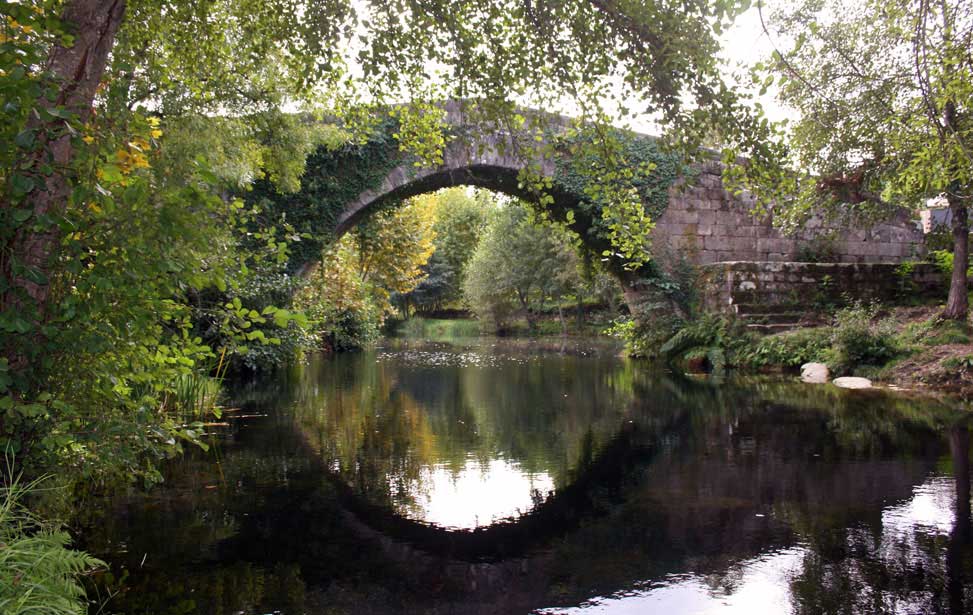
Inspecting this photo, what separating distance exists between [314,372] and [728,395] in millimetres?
7805

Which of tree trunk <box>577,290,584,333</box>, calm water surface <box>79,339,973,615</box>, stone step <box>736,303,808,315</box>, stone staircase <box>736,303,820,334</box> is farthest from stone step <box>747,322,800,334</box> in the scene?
tree trunk <box>577,290,584,333</box>

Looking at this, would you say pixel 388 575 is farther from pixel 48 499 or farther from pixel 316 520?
pixel 48 499

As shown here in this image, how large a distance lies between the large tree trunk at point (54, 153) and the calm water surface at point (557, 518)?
1157 millimetres

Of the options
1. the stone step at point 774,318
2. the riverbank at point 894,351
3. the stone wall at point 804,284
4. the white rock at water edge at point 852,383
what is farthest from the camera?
the stone wall at point 804,284

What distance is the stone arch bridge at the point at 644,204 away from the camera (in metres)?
12.8

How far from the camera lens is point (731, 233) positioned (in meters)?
15.4

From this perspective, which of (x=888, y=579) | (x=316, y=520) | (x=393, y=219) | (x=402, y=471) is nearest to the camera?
(x=888, y=579)

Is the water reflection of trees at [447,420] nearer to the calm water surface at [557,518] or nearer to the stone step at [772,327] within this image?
the calm water surface at [557,518]

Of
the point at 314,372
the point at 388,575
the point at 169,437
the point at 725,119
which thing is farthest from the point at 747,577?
the point at 314,372

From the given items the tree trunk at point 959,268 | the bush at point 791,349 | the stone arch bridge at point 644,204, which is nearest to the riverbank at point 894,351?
the bush at point 791,349

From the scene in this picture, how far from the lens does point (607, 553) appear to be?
3.15 meters

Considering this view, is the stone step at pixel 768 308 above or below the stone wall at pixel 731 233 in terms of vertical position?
below

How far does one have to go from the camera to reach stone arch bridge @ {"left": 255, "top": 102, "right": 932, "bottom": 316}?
12812mm

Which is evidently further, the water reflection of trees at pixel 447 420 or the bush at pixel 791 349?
the bush at pixel 791 349
